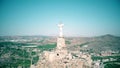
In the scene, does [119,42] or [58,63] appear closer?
[58,63]

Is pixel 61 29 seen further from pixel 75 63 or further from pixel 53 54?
pixel 75 63

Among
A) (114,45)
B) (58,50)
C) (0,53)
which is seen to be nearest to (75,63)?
(58,50)

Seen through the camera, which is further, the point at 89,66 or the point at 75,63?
the point at 89,66

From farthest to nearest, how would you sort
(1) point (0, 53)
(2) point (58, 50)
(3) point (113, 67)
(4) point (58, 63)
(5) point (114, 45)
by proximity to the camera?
(5) point (114, 45) < (1) point (0, 53) < (3) point (113, 67) < (2) point (58, 50) < (4) point (58, 63)

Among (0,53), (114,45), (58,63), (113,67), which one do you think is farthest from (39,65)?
(114,45)

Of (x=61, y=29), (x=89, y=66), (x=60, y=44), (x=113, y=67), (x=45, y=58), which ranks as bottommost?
(x=113, y=67)

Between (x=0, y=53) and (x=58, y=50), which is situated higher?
(x=58, y=50)

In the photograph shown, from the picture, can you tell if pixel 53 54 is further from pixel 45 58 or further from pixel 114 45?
pixel 114 45

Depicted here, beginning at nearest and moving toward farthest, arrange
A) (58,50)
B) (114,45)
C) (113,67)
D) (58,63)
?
(58,63) < (58,50) < (113,67) < (114,45)

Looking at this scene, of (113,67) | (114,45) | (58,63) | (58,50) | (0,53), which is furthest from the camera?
(114,45)
